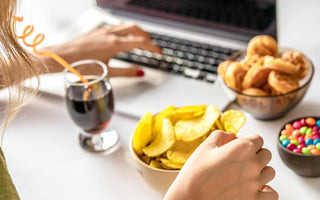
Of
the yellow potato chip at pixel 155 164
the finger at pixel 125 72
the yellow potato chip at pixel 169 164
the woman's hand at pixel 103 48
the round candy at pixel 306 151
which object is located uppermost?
the round candy at pixel 306 151

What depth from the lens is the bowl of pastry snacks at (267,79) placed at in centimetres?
85

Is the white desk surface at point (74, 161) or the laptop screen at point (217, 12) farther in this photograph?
the laptop screen at point (217, 12)

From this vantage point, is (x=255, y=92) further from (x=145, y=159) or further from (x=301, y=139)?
(x=145, y=159)

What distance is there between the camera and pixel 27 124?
100 cm

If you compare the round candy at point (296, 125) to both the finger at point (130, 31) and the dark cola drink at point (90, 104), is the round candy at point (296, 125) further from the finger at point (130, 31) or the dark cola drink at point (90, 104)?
the finger at point (130, 31)

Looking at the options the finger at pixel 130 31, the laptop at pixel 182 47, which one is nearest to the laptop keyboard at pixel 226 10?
the laptop at pixel 182 47

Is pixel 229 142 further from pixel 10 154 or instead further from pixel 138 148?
pixel 10 154

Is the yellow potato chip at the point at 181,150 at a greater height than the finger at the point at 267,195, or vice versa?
the finger at the point at 267,195

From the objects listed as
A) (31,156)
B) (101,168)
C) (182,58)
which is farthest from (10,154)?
(182,58)

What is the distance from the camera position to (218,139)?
664 mm

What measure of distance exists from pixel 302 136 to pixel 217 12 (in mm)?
474

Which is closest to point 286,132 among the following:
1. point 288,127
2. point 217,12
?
point 288,127

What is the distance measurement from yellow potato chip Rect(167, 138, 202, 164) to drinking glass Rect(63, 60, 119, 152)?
0.19 m

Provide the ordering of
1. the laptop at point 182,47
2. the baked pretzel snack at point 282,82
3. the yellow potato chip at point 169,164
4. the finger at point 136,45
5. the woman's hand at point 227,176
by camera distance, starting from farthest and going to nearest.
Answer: the finger at point 136,45
the laptop at point 182,47
the baked pretzel snack at point 282,82
the yellow potato chip at point 169,164
the woman's hand at point 227,176
